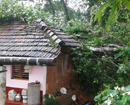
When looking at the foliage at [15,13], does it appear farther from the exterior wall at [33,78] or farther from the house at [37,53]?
the exterior wall at [33,78]

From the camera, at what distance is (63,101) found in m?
6.86

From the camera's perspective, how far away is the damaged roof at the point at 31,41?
18.6 feet

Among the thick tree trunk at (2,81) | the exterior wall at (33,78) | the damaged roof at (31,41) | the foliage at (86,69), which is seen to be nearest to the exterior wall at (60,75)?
the exterior wall at (33,78)

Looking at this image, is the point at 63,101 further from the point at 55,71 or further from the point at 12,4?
the point at 12,4

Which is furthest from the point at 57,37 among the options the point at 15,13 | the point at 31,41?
the point at 15,13

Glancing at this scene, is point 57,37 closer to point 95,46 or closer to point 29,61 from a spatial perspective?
point 95,46

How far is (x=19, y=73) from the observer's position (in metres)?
7.00

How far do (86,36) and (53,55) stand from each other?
12.6ft

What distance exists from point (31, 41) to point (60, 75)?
200cm

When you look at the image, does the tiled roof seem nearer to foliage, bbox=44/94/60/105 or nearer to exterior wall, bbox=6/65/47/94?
exterior wall, bbox=6/65/47/94

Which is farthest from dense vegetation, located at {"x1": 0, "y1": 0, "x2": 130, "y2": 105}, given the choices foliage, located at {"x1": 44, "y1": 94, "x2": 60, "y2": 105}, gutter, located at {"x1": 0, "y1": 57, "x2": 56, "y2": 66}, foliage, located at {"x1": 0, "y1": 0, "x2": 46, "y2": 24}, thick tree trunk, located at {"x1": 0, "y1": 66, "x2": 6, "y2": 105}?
thick tree trunk, located at {"x1": 0, "y1": 66, "x2": 6, "y2": 105}

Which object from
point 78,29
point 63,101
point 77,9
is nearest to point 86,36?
point 78,29

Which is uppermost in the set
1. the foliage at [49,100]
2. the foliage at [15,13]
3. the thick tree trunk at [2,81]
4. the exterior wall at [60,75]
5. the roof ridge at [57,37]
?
the foliage at [15,13]

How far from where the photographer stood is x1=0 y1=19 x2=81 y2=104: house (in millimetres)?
5891
